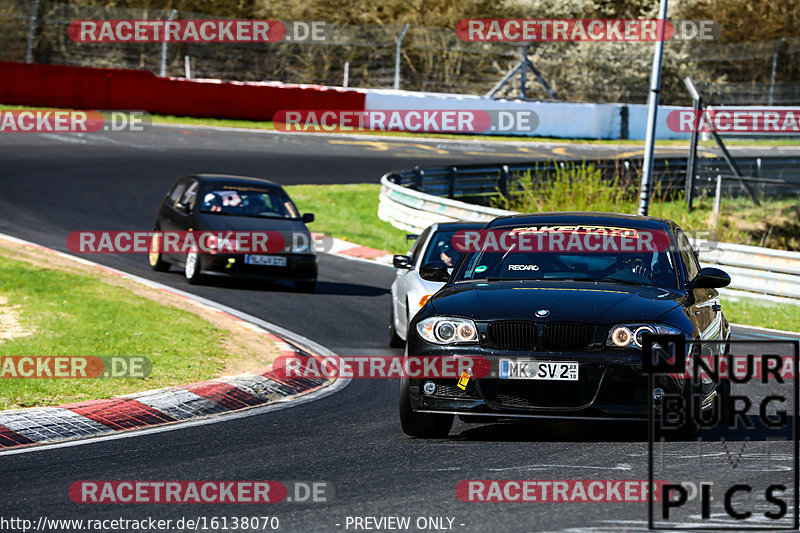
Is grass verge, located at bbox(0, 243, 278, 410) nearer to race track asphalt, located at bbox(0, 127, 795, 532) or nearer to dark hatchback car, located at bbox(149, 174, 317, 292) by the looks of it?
race track asphalt, located at bbox(0, 127, 795, 532)

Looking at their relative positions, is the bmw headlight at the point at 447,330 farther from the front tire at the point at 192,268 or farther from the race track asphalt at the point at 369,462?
the front tire at the point at 192,268

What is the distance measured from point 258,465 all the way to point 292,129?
30.4 m

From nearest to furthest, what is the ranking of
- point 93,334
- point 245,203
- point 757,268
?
point 93,334
point 245,203
point 757,268

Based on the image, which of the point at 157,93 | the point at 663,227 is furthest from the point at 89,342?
the point at 157,93

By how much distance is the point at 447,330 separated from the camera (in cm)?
729

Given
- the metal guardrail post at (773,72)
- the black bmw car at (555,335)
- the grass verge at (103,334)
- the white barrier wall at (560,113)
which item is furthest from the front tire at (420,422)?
the metal guardrail post at (773,72)

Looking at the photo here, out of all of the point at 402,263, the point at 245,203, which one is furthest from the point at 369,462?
the point at 245,203

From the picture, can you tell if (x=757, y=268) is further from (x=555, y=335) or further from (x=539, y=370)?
(x=539, y=370)

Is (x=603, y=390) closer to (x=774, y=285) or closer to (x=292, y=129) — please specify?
(x=774, y=285)

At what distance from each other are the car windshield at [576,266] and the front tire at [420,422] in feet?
3.69

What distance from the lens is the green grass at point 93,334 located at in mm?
8945

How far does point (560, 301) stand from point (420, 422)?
3.91 feet

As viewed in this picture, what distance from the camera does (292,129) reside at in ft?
120

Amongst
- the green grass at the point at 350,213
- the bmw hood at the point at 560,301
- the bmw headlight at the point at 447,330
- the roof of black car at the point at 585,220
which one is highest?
the roof of black car at the point at 585,220
